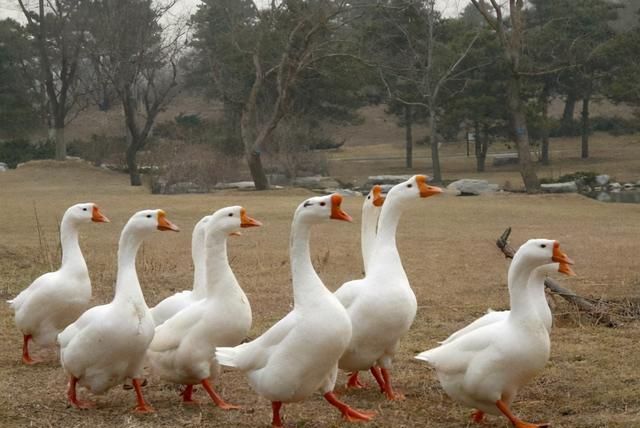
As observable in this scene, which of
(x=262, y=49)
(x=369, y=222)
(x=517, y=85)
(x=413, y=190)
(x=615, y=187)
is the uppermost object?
(x=262, y=49)

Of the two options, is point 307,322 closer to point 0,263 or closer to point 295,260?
point 295,260

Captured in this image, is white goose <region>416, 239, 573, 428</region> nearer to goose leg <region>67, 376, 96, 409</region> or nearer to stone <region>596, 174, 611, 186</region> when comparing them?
goose leg <region>67, 376, 96, 409</region>

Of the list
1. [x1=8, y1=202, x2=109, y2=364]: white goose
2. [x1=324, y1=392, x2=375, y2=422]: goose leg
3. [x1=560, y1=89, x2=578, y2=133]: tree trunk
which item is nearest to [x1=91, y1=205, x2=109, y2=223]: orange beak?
[x1=8, y1=202, x2=109, y2=364]: white goose

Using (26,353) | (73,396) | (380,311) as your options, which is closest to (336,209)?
(380,311)

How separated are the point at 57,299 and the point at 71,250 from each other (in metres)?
0.36

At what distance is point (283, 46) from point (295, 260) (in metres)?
27.7

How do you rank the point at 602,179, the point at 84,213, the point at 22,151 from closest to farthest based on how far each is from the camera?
the point at 84,213, the point at 602,179, the point at 22,151

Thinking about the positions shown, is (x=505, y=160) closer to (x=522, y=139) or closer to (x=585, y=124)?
(x=585, y=124)

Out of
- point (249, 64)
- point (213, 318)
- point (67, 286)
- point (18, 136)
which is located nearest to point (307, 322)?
point (213, 318)

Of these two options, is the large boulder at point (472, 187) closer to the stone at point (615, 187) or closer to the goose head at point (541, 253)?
the stone at point (615, 187)

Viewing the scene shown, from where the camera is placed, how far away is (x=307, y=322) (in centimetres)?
462

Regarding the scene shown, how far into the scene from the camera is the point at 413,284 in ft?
33.3

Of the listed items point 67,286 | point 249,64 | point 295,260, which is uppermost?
point 249,64

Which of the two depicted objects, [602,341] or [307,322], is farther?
[602,341]
